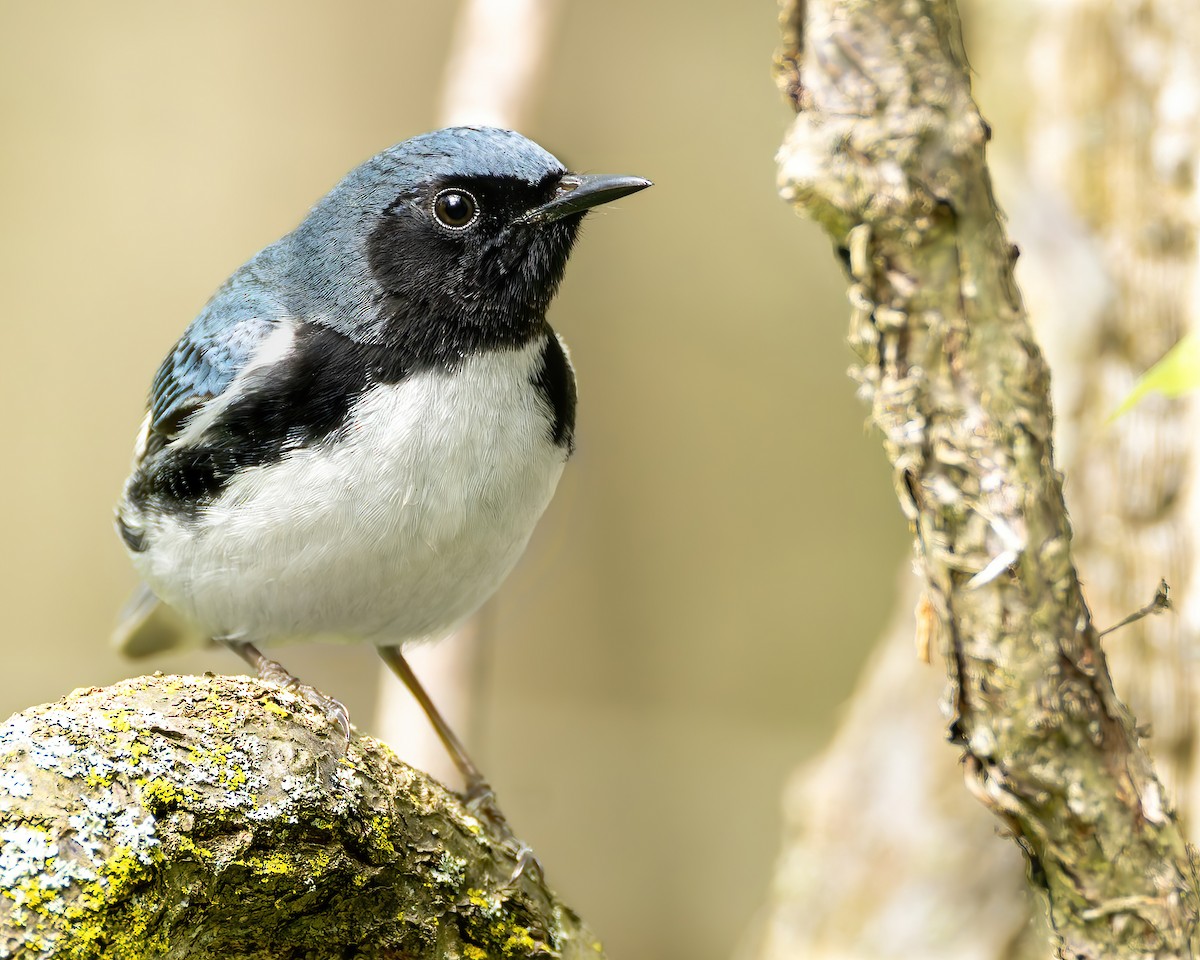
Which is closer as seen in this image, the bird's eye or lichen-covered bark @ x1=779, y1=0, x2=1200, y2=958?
lichen-covered bark @ x1=779, y1=0, x2=1200, y2=958

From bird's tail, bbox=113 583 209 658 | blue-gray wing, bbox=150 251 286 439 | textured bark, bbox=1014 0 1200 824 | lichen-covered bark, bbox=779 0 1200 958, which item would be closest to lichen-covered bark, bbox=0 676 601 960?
lichen-covered bark, bbox=779 0 1200 958

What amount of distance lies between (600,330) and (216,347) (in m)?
4.13

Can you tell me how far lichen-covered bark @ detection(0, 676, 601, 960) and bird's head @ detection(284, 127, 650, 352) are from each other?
1.10 meters

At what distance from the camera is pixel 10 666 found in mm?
6562

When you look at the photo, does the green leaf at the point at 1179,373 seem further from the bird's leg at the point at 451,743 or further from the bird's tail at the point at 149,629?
the bird's tail at the point at 149,629

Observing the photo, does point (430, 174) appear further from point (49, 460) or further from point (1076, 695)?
point (49, 460)

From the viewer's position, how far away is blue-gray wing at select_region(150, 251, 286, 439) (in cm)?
288

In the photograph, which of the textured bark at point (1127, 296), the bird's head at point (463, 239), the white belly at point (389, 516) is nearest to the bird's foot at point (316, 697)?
the white belly at point (389, 516)

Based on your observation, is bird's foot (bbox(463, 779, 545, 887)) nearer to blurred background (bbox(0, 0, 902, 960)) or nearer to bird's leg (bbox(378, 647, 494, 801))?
bird's leg (bbox(378, 647, 494, 801))

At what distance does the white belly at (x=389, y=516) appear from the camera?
2.62 metres

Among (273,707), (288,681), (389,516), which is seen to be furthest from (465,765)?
(273,707)

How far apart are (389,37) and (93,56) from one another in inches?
67.7

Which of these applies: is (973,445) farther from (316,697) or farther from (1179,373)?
(316,697)

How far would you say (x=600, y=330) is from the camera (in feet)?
22.8
